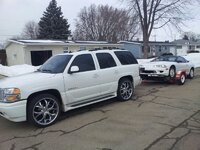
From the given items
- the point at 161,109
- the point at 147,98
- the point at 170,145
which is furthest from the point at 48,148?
the point at 147,98

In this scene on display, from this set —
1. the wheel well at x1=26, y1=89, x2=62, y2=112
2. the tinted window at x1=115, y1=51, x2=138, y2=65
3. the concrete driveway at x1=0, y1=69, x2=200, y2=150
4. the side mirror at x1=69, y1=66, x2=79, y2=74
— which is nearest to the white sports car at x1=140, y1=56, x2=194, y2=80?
the tinted window at x1=115, y1=51, x2=138, y2=65

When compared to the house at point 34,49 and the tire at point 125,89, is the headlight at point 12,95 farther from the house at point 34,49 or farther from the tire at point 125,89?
the house at point 34,49

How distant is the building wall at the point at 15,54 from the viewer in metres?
23.9

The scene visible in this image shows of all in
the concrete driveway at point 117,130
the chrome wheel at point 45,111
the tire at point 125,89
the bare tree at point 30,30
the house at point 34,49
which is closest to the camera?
the concrete driveway at point 117,130

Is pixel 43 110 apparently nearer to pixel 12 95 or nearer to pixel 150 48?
pixel 12 95

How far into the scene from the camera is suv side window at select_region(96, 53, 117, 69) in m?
6.97

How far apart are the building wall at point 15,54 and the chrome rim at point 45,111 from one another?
19317 millimetres

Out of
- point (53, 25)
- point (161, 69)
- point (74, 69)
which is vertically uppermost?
point (53, 25)

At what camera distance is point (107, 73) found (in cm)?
696

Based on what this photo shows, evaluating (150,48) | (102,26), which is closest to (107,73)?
(150,48)

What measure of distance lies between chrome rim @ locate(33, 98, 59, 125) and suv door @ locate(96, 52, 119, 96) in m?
1.74

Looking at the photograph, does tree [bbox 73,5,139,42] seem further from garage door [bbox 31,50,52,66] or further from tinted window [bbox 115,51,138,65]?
tinted window [bbox 115,51,138,65]

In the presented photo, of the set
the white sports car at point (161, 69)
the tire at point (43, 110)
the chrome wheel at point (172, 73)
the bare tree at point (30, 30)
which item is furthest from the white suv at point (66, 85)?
the bare tree at point (30, 30)

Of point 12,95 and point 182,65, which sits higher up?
point 182,65
